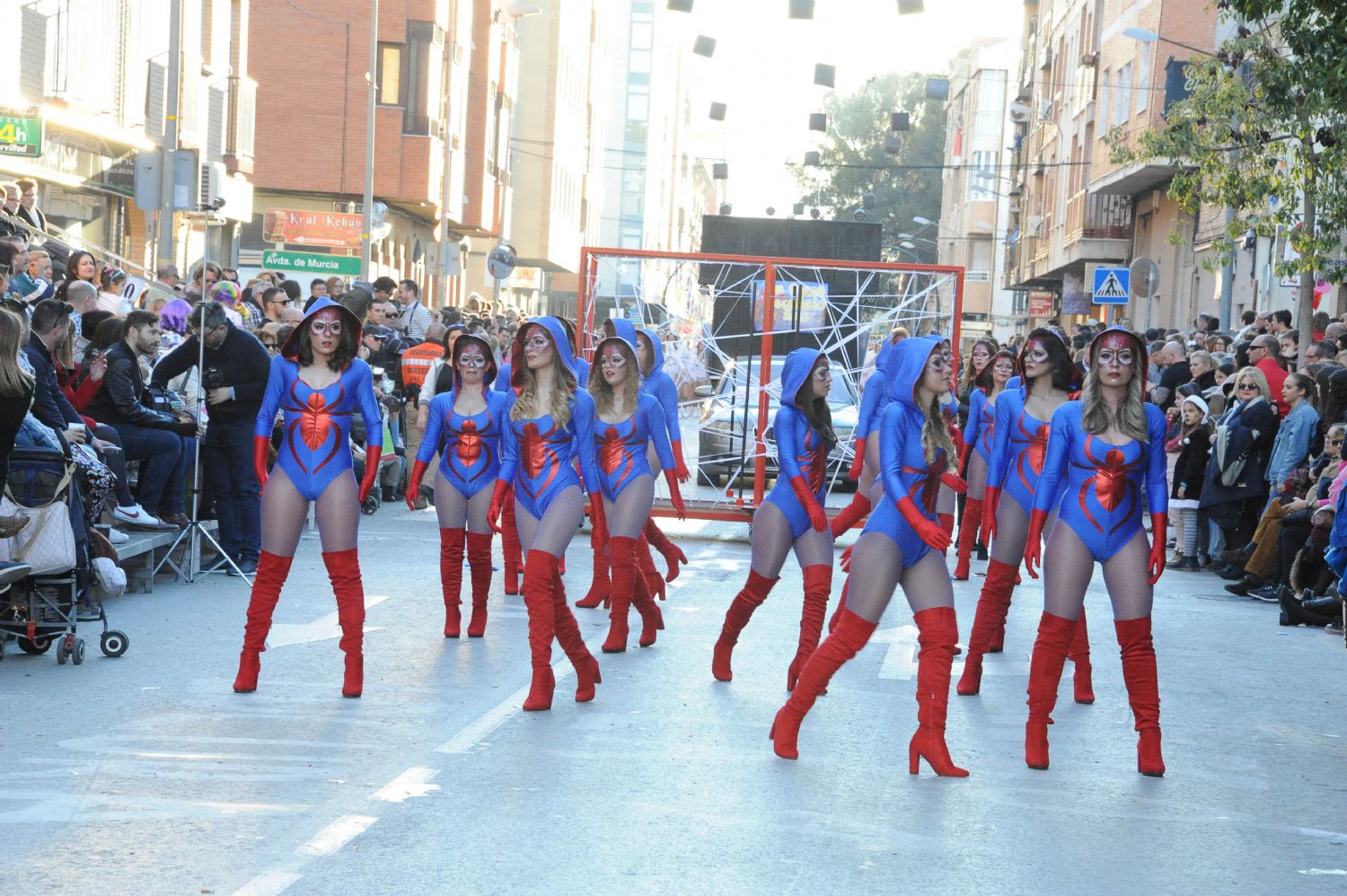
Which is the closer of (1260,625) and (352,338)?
(352,338)

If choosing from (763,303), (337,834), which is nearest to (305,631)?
(337,834)

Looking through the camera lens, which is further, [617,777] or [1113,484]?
[1113,484]

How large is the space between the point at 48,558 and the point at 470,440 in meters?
2.76

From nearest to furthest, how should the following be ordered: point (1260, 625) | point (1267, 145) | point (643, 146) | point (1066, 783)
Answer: point (1066, 783) → point (1260, 625) → point (1267, 145) → point (643, 146)

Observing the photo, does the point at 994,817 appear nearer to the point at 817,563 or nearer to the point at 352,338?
the point at 817,563

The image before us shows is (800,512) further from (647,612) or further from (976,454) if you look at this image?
(976,454)

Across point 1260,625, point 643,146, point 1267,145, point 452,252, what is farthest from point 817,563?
point 643,146

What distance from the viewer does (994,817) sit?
7676 millimetres

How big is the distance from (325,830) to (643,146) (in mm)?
105499

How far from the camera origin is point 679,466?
1218 cm

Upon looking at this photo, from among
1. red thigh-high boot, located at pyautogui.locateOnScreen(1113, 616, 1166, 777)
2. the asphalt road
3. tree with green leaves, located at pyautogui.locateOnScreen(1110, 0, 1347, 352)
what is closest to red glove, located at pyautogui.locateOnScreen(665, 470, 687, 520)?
the asphalt road

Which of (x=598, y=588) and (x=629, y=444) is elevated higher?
(x=629, y=444)

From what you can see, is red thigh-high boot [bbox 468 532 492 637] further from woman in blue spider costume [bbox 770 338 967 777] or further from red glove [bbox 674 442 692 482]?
woman in blue spider costume [bbox 770 338 967 777]

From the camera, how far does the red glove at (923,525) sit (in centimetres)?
837
